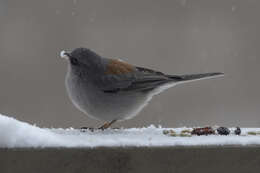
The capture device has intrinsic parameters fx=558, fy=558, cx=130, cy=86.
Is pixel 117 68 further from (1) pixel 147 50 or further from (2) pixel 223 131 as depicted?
(1) pixel 147 50

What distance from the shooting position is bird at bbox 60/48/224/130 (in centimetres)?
387

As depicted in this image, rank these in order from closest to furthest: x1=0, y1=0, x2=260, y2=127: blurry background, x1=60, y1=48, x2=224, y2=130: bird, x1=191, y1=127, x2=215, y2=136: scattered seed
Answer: x1=191, y1=127, x2=215, y2=136: scattered seed, x1=60, y1=48, x2=224, y2=130: bird, x1=0, y1=0, x2=260, y2=127: blurry background

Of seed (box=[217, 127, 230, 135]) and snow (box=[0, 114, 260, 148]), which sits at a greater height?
seed (box=[217, 127, 230, 135])

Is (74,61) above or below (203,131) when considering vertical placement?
above

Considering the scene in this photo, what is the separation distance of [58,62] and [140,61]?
1.03 metres

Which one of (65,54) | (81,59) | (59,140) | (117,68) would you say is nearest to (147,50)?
(117,68)
